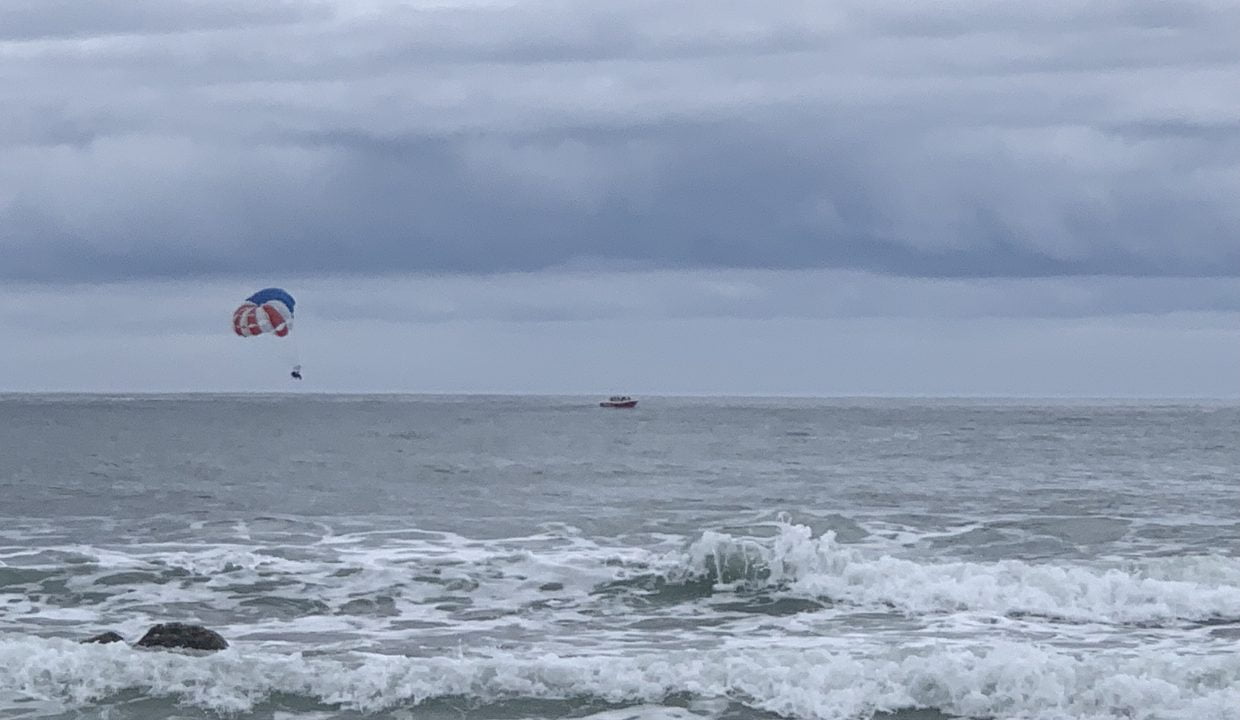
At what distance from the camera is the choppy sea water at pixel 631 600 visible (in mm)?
18219

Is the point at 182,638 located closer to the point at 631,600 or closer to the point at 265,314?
the point at 631,600

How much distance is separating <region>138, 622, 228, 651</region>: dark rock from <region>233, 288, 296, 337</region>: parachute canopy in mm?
32178

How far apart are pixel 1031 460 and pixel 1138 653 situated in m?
47.1

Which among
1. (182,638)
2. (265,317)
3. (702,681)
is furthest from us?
(265,317)

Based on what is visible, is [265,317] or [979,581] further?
[265,317]

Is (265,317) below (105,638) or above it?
above

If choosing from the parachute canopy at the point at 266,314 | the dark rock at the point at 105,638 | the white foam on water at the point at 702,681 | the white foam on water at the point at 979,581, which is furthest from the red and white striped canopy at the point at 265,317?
the white foam on water at the point at 702,681

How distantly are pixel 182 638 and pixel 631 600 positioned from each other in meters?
8.29

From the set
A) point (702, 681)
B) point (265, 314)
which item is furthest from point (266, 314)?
point (702, 681)

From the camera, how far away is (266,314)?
51.8 meters

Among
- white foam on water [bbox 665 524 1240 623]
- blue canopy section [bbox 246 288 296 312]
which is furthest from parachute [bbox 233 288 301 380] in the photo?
white foam on water [bbox 665 524 1240 623]

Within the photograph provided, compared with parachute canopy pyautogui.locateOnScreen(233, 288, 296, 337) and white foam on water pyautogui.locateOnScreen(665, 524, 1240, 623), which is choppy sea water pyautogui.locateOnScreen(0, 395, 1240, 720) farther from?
parachute canopy pyautogui.locateOnScreen(233, 288, 296, 337)

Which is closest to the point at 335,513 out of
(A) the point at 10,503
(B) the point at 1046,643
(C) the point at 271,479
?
(A) the point at 10,503

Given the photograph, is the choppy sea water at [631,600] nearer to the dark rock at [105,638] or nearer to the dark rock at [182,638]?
the dark rock at [182,638]
